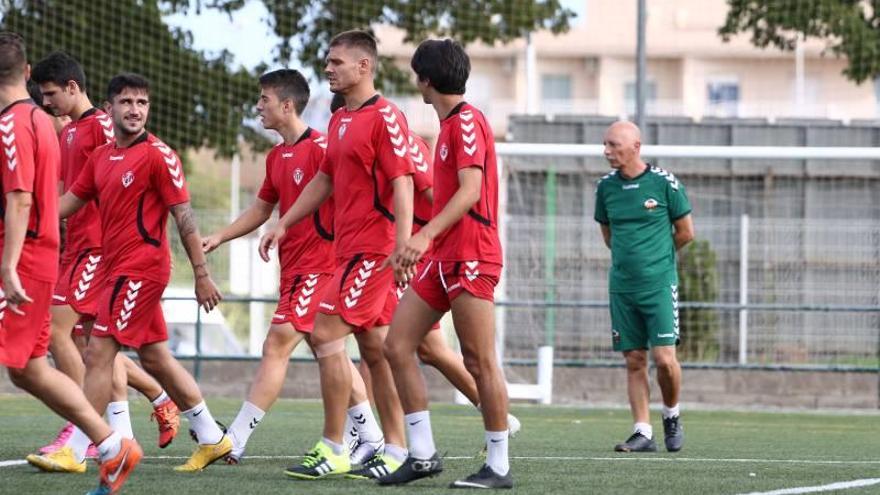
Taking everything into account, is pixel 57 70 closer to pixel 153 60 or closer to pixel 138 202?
pixel 138 202

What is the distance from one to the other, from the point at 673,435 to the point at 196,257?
3.86 m

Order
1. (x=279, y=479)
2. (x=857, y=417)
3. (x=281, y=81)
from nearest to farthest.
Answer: (x=279, y=479) → (x=281, y=81) → (x=857, y=417)

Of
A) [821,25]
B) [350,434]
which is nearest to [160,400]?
[350,434]

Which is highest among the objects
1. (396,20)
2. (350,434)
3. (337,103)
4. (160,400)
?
(396,20)

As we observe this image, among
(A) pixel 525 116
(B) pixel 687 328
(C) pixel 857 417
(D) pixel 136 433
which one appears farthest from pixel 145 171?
(A) pixel 525 116

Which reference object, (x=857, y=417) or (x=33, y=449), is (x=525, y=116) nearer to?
(x=857, y=417)

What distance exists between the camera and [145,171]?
26.8 ft

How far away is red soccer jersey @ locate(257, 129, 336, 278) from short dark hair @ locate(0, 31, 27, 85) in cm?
236

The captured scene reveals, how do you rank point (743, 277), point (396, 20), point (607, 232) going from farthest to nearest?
point (396, 20), point (743, 277), point (607, 232)

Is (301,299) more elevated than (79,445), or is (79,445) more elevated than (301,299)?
(301,299)

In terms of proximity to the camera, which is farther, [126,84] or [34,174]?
[126,84]

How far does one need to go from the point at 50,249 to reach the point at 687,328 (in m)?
12.3

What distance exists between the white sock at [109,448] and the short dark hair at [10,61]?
154 centimetres

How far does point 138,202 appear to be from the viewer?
8.20 m
